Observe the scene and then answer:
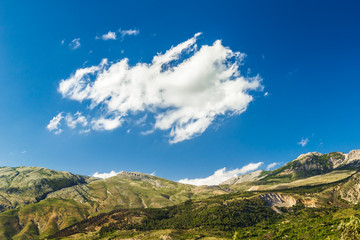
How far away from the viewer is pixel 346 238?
10625 cm

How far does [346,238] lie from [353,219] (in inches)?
426

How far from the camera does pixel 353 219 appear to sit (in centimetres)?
11181
